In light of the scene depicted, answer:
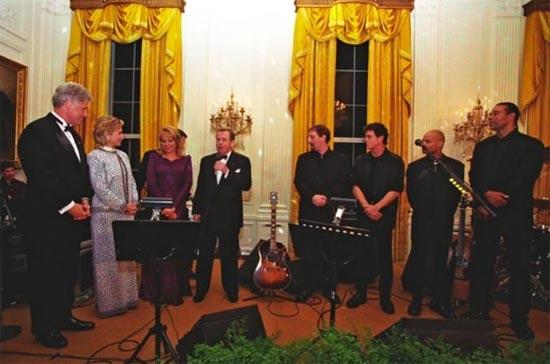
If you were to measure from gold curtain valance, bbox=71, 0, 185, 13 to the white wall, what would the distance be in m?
0.17

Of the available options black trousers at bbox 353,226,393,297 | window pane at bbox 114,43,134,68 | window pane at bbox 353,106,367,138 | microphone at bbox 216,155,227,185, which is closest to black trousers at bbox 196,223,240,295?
microphone at bbox 216,155,227,185

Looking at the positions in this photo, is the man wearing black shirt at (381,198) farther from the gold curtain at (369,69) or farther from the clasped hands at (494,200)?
the gold curtain at (369,69)

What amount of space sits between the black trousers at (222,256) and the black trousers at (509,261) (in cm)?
216

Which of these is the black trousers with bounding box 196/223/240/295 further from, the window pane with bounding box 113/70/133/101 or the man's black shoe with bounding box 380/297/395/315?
the window pane with bounding box 113/70/133/101

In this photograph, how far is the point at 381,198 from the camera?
393cm

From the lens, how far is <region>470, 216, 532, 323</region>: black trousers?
333cm

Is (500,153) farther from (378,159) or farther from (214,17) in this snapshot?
(214,17)

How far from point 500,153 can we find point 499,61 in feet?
11.8

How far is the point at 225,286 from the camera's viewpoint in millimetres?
4195

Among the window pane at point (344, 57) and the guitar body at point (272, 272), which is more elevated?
the window pane at point (344, 57)

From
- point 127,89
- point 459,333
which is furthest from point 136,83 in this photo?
point 459,333

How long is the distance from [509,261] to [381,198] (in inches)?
45.1

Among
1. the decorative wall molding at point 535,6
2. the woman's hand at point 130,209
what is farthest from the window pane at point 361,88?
the woman's hand at point 130,209

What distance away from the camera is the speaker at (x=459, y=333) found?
2.30 metres
